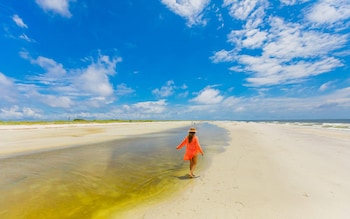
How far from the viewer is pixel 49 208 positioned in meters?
5.47

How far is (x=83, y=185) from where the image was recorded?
7.43 m

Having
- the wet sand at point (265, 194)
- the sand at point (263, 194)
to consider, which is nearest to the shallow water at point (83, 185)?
the sand at point (263, 194)

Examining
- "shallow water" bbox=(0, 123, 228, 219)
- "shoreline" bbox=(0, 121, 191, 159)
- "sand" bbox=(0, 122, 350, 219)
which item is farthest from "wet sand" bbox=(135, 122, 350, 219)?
"shoreline" bbox=(0, 121, 191, 159)

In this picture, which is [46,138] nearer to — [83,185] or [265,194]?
[83,185]

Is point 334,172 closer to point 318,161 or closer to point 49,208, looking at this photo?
point 318,161

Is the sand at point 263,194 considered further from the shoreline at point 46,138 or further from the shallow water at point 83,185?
the shoreline at point 46,138

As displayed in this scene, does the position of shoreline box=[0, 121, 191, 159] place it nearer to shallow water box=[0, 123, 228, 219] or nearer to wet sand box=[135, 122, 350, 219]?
shallow water box=[0, 123, 228, 219]

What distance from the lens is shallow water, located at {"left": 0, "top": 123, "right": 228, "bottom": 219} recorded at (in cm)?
540

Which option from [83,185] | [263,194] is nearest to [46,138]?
[83,185]

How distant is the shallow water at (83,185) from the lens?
A: 540 centimetres

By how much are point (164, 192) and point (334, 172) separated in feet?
25.6

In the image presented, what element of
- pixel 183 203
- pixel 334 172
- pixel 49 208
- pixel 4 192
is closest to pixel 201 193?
pixel 183 203

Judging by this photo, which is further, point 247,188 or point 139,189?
point 139,189

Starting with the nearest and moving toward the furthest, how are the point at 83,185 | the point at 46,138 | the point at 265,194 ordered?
the point at 265,194 → the point at 83,185 → the point at 46,138
